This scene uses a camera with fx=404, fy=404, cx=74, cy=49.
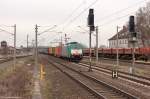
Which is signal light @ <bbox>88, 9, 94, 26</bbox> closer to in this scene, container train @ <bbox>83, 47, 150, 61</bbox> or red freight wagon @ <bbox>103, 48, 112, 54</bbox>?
container train @ <bbox>83, 47, 150, 61</bbox>

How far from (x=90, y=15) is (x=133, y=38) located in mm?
4957

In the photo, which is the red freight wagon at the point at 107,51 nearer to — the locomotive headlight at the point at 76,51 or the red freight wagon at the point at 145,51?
the red freight wagon at the point at 145,51

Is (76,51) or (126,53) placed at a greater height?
(76,51)

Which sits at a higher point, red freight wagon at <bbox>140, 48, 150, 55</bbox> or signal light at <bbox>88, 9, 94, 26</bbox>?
signal light at <bbox>88, 9, 94, 26</bbox>

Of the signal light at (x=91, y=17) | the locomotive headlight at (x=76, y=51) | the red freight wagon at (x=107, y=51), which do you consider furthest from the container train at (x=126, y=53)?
the signal light at (x=91, y=17)

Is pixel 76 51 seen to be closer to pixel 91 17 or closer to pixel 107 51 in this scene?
pixel 91 17

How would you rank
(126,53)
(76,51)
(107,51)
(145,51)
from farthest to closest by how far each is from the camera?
(107,51)
(126,53)
(145,51)
(76,51)

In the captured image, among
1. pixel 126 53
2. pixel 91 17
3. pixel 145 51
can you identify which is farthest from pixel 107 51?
pixel 91 17

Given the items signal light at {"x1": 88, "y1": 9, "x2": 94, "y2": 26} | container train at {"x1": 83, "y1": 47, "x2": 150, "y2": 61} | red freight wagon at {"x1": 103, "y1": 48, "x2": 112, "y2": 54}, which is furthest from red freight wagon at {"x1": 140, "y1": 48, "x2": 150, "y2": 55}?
signal light at {"x1": 88, "y1": 9, "x2": 94, "y2": 26}

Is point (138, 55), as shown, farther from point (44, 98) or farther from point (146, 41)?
point (44, 98)

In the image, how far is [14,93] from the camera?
19578 millimetres

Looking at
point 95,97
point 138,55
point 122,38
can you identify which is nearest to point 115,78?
point 95,97

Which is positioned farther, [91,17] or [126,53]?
[126,53]

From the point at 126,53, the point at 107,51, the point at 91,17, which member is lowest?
the point at 126,53
